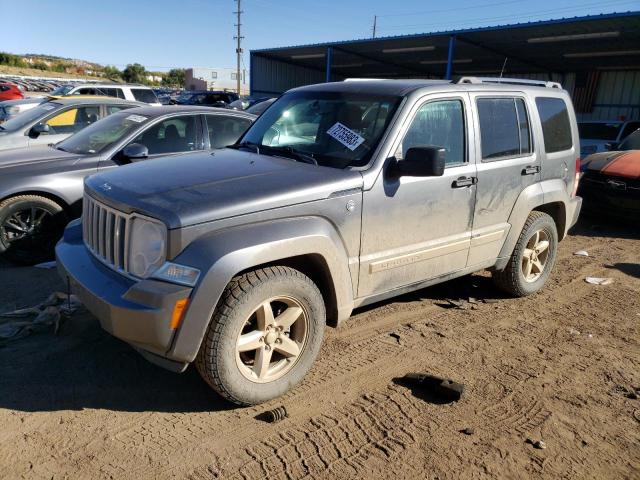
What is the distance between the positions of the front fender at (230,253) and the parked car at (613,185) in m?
6.51

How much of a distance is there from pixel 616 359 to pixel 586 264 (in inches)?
105

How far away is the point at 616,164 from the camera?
27.0 ft

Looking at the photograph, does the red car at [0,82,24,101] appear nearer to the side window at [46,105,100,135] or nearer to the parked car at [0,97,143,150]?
the parked car at [0,97,143,150]

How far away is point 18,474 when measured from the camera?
8.36ft

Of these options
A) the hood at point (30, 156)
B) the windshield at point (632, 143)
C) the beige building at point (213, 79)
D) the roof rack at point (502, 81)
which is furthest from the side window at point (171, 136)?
the beige building at point (213, 79)

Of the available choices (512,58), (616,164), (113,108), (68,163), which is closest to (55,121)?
(113,108)

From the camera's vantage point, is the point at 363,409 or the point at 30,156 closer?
the point at 363,409

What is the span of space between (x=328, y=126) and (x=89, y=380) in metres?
2.45

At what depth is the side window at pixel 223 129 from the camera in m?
6.39

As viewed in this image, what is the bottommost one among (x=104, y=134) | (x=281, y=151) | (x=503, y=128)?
(x=104, y=134)

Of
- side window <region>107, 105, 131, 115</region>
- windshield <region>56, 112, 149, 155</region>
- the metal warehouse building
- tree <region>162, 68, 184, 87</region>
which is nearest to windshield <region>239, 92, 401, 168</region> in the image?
windshield <region>56, 112, 149, 155</region>

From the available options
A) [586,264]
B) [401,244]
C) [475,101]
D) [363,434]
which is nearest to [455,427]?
[363,434]

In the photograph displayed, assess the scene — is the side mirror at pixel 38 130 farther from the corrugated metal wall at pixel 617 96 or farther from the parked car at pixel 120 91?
the corrugated metal wall at pixel 617 96

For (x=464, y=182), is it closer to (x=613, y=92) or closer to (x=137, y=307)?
(x=137, y=307)
